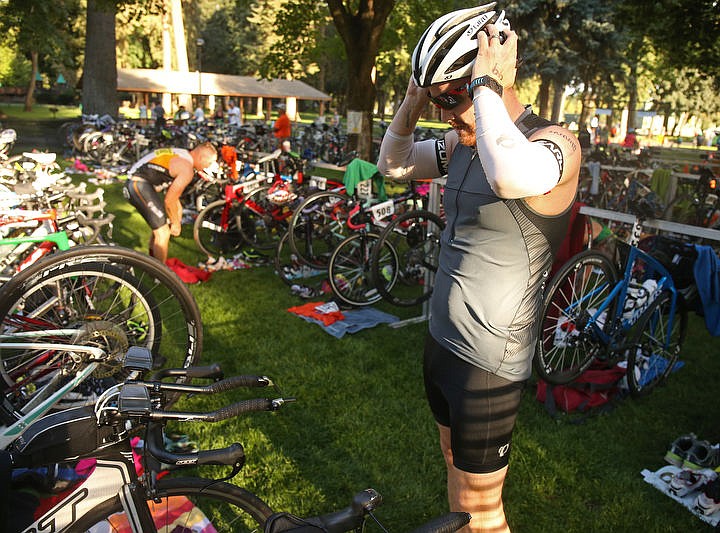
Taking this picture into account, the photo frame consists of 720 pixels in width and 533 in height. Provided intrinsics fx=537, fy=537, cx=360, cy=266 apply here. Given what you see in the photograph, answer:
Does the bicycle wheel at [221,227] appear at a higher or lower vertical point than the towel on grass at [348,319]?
higher

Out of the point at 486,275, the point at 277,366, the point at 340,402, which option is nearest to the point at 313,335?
the point at 277,366

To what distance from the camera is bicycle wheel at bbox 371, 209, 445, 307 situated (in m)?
6.14

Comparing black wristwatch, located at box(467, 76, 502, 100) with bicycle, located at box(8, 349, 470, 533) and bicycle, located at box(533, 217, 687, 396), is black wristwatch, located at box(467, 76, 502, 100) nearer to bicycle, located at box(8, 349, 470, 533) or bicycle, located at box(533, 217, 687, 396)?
bicycle, located at box(8, 349, 470, 533)

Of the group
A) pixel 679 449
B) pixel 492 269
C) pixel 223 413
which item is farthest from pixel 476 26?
pixel 679 449

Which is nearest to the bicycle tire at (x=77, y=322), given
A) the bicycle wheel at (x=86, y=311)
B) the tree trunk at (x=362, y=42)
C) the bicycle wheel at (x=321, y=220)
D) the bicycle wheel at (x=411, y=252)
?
the bicycle wheel at (x=86, y=311)

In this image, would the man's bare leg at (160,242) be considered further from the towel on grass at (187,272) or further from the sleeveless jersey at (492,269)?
the sleeveless jersey at (492,269)

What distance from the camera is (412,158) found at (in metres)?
2.59

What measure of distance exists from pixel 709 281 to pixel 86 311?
4.75 meters

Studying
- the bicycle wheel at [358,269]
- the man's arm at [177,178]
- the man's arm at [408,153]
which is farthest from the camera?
the man's arm at [177,178]

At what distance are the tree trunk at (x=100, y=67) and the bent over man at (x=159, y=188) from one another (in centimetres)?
1858

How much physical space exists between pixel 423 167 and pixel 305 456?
2.27 meters

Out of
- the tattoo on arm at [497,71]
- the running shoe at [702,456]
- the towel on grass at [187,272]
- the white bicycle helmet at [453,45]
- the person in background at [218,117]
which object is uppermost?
the person in background at [218,117]

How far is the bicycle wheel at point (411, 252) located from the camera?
6145mm

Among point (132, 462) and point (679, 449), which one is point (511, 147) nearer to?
point (132, 462)
